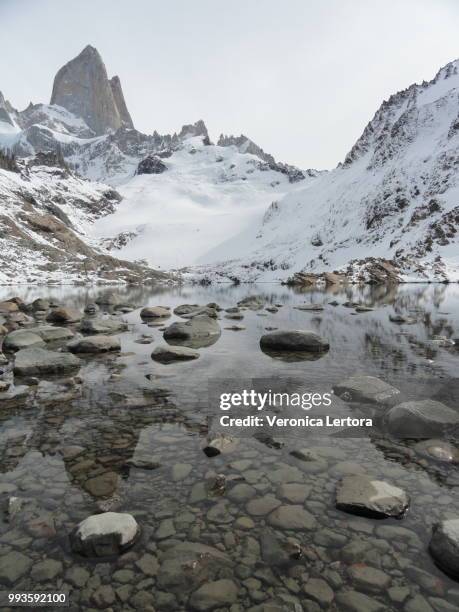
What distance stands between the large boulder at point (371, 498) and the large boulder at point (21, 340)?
13.5 metres

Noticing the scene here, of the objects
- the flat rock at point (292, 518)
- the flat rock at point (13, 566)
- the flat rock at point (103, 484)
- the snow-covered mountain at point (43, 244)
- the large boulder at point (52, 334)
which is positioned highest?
the snow-covered mountain at point (43, 244)

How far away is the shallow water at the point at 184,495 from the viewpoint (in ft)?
13.6

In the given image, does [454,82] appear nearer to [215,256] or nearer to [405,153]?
[405,153]

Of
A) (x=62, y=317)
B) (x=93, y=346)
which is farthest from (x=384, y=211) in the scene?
(x=93, y=346)

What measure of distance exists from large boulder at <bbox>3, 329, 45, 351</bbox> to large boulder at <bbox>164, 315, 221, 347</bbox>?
5381 mm

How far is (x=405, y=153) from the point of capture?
343 feet

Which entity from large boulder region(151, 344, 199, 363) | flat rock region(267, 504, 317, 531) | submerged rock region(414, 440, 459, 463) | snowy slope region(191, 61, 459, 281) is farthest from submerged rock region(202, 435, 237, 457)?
snowy slope region(191, 61, 459, 281)

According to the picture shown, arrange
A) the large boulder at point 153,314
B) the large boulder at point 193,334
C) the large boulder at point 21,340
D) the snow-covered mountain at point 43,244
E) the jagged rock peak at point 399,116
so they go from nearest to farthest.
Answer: the large boulder at point 21,340
the large boulder at point 193,334
the large boulder at point 153,314
the snow-covered mountain at point 43,244
the jagged rock peak at point 399,116

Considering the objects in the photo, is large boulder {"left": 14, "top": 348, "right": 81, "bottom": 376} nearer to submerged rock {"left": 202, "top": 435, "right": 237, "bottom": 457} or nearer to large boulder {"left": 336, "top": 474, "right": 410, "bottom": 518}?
submerged rock {"left": 202, "top": 435, "right": 237, "bottom": 457}

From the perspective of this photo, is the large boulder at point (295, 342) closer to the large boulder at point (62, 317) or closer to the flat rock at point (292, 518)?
the flat rock at point (292, 518)

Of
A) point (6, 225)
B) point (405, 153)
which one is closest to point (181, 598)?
point (6, 225)

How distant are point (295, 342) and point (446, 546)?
36.5ft

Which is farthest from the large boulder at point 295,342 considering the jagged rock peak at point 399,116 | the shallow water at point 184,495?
the jagged rock peak at point 399,116

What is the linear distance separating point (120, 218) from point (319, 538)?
6446 inches
